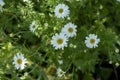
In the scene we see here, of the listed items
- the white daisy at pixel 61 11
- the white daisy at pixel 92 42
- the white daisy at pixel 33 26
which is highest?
the white daisy at pixel 61 11

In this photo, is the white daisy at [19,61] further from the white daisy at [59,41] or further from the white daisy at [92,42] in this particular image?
the white daisy at [92,42]

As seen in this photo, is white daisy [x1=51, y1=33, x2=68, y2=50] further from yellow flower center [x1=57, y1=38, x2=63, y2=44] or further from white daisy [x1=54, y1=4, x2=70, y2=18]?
white daisy [x1=54, y1=4, x2=70, y2=18]

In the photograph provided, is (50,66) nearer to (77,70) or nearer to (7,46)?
(77,70)

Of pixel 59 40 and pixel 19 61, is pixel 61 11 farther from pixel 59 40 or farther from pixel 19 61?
pixel 19 61

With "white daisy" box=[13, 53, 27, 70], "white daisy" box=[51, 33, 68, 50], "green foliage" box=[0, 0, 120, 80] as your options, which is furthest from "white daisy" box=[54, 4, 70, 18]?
"white daisy" box=[13, 53, 27, 70]

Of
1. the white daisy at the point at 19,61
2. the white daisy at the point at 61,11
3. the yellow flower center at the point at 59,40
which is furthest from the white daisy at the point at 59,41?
the white daisy at the point at 19,61

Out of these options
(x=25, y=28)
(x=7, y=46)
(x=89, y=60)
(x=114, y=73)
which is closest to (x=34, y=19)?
(x=25, y=28)

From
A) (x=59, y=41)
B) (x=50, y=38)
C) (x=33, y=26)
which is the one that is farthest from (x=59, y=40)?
(x=33, y=26)
